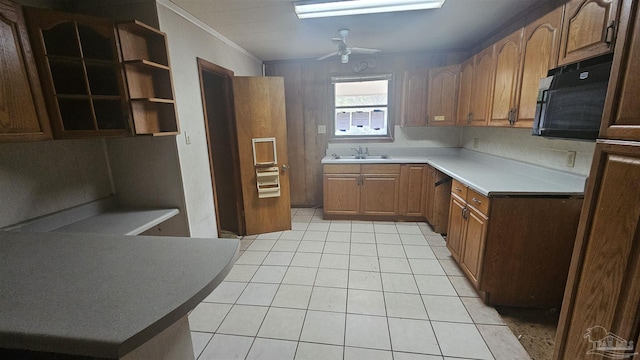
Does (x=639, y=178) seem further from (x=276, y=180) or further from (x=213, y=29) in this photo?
(x=213, y=29)

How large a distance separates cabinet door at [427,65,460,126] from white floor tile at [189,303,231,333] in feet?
10.3

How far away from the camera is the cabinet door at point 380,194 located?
341 centimetres

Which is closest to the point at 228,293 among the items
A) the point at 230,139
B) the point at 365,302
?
the point at 365,302

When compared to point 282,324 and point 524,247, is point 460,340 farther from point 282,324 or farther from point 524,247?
point 282,324

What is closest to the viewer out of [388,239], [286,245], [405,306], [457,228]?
[405,306]

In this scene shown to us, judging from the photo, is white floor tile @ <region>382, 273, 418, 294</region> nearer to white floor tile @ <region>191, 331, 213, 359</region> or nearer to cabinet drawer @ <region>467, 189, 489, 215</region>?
cabinet drawer @ <region>467, 189, 489, 215</region>

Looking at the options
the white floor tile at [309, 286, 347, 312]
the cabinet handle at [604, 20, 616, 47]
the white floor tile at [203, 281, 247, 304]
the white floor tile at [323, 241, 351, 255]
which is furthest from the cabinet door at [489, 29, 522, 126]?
the white floor tile at [203, 281, 247, 304]

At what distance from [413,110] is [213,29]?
2.56m

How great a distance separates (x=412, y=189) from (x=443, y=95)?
4.09 feet

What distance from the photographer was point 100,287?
0.78 meters

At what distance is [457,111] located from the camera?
3.15 meters

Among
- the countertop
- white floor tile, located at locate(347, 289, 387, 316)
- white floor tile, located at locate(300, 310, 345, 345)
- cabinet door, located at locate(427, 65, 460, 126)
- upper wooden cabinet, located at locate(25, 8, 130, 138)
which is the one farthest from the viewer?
cabinet door, located at locate(427, 65, 460, 126)

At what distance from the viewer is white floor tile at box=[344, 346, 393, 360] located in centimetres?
149

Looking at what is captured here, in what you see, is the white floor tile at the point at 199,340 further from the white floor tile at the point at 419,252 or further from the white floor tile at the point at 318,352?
the white floor tile at the point at 419,252
